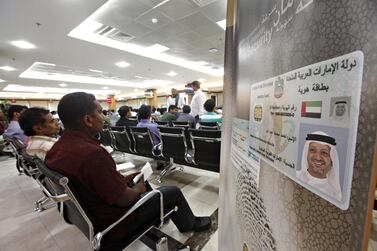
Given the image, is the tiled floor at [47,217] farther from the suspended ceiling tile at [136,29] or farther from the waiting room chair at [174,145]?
the suspended ceiling tile at [136,29]

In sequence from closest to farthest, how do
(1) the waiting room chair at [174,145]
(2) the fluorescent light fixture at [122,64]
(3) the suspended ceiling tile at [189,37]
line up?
(1) the waiting room chair at [174,145] < (3) the suspended ceiling tile at [189,37] < (2) the fluorescent light fixture at [122,64]

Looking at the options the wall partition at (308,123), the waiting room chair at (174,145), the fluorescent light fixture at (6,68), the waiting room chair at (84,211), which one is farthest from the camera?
the fluorescent light fixture at (6,68)

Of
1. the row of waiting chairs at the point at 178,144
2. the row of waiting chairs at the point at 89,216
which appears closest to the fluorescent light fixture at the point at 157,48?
the row of waiting chairs at the point at 178,144

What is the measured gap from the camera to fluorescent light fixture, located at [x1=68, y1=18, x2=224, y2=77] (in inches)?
146

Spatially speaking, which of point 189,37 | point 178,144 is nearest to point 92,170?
point 178,144

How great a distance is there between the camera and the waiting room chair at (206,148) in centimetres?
191

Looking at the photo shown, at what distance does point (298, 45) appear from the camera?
1.42ft

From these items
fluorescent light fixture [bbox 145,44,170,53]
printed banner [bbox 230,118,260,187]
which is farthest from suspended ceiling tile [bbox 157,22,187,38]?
printed banner [bbox 230,118,260,187]

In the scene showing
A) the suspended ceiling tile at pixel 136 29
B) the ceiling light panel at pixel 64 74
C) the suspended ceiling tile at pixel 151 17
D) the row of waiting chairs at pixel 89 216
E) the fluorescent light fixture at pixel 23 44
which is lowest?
the row of waiting chairs at pixel 89 216

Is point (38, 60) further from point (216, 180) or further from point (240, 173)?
point (240, 173)

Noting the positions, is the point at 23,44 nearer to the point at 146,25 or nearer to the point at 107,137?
the point at 146,25

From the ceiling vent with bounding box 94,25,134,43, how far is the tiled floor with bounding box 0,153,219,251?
339 cm

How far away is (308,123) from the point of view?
1.29 ft

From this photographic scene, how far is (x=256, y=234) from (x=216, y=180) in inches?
76.4
